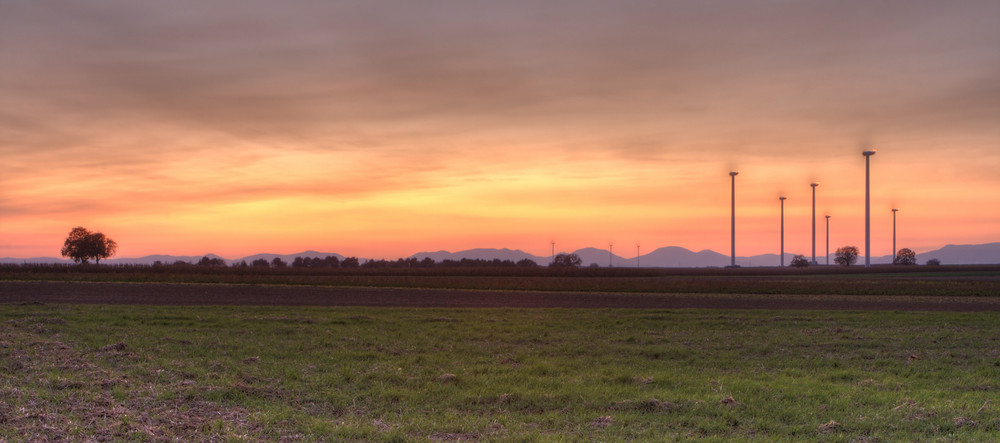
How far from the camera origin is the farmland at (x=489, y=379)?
430 inches

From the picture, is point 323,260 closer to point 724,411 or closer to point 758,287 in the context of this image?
point 758,287

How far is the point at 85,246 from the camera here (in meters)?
149

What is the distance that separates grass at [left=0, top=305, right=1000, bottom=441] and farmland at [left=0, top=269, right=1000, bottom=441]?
59 mm

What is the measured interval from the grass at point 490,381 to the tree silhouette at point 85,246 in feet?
474

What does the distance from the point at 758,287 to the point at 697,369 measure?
46142 mm

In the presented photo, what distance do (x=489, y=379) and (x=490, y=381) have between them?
23 cm

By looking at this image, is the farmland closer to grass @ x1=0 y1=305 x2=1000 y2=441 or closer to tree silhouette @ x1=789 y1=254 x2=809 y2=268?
grass @ x1=0 y1=305 x2=1000 y2=441

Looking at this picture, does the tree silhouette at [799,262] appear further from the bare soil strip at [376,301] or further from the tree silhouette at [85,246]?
the tree silhouette at [85,246]

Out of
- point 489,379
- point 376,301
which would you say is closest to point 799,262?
point 376,301

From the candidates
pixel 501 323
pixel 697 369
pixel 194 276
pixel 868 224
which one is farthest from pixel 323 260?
pixel 697 369

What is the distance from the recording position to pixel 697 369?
652 inches

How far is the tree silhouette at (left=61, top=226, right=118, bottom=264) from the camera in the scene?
148 m

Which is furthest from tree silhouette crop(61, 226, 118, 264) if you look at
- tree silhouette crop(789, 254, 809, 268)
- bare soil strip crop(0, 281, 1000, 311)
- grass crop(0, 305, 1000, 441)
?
tree silhouette crop(789, 254, 809, 268)

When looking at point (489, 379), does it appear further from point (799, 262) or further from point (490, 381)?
point (799, 262)
